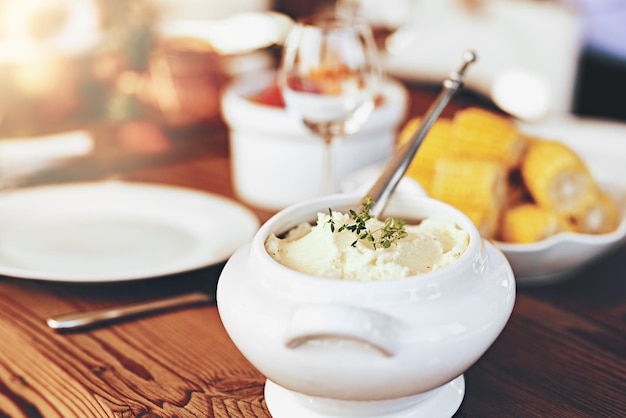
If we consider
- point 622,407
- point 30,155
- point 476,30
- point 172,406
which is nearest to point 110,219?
point 30,155

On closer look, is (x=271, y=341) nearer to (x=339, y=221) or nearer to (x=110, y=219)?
(x=339, y=221)

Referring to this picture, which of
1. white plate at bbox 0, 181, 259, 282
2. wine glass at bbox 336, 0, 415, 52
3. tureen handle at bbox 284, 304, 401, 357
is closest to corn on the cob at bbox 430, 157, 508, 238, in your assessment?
white plate at bbox 0, 181, 259, 282

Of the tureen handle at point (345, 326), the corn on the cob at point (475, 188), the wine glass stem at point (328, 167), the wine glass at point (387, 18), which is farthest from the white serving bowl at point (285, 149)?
the wine glass at point (387, 18)

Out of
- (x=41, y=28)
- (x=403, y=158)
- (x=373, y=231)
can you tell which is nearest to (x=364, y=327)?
(x=373, y=231)

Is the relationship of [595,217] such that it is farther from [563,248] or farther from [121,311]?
[121,311]

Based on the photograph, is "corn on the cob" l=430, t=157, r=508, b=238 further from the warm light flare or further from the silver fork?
the warm light flare

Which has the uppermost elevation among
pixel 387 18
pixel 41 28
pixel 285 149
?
pixel 285 149
